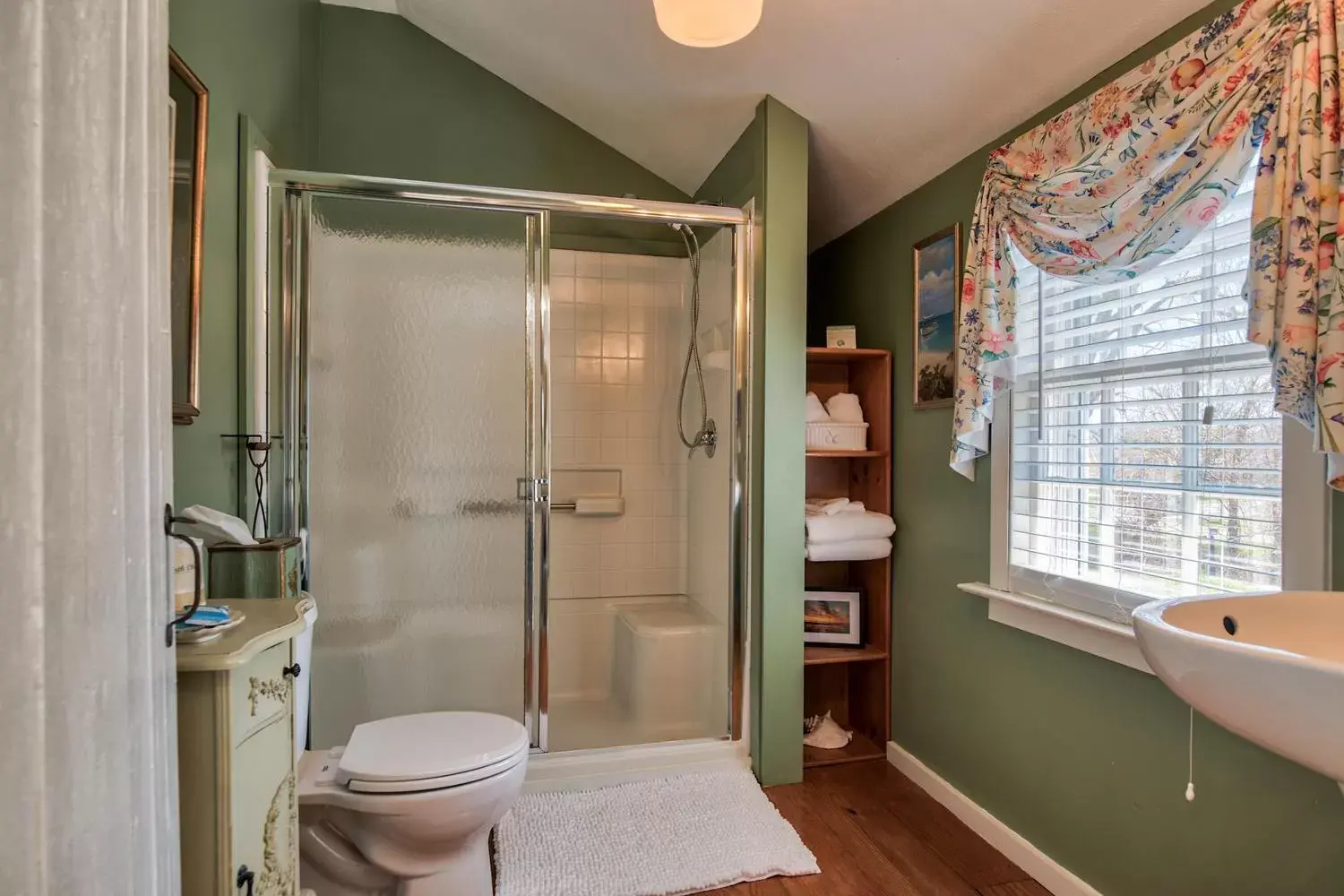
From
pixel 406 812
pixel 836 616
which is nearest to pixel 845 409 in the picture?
pixel 836 616

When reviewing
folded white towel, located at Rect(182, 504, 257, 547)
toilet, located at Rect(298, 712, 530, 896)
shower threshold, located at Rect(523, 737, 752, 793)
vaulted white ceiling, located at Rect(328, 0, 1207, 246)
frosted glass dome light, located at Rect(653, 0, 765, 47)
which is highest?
vaulted white ceiling, located at Rect(328, 0, 1207, 246)

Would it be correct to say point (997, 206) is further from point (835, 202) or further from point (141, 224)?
point (141, 224)

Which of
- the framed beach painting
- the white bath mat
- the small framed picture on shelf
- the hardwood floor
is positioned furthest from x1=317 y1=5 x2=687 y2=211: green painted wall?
the hardwood floor

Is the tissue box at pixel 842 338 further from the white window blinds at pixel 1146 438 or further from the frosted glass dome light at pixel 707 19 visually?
the frosted glass dome light at pixel 707 19

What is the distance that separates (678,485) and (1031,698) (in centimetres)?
165

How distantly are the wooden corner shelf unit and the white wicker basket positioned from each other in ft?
0.12

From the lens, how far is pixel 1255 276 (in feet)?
3.96

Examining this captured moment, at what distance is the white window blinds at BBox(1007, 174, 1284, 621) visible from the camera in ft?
4.57

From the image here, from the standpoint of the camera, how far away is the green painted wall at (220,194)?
1.57 m

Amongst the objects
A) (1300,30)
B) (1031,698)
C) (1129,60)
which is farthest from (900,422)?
(1300,30)

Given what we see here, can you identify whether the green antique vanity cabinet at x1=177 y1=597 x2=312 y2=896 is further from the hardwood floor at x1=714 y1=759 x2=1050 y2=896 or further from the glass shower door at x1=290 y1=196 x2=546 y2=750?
the hardwood floor at x1=714 y1=759 x2=1050 y2=896

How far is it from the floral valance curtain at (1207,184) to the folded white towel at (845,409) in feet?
2.26

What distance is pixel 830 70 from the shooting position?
2107mm

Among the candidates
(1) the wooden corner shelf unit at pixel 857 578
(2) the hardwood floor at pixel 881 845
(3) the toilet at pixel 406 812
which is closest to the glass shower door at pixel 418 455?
(3) the toilet at pixel 406 812
